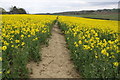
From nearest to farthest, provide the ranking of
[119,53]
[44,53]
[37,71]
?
1. [37,71]
2. [119,53]
3. [44,53]

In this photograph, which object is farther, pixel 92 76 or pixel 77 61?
pixel 77 61

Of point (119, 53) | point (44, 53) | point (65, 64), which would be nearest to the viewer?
point (119, 53)

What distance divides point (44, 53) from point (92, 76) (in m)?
3.85

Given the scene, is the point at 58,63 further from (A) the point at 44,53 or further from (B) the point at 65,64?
(A) the point at 44,53

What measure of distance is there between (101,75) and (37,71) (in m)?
2.42

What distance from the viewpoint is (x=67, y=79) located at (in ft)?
17.3

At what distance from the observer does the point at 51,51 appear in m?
8.23

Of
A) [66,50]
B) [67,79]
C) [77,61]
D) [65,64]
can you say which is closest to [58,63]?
[65,64]

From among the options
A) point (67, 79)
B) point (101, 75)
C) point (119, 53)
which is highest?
point (119, 53)

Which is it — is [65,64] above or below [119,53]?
below

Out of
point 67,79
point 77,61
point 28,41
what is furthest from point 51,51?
point 67,79

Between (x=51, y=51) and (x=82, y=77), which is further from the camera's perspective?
(x=51, y=51)

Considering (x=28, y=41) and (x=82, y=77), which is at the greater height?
(x=28, y=41)

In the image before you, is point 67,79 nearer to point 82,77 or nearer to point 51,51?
point 82,77
